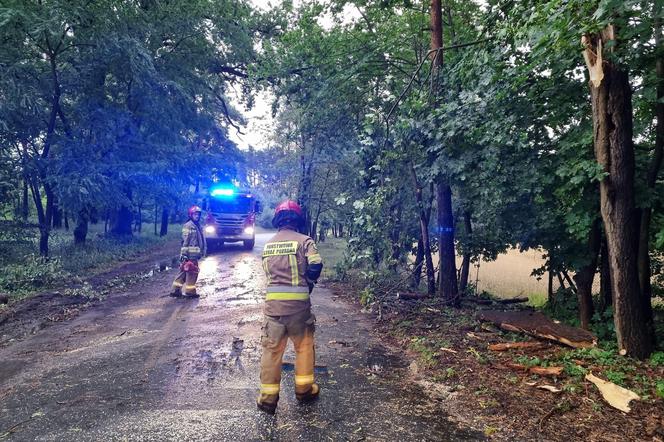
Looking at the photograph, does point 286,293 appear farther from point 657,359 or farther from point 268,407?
point 657,359

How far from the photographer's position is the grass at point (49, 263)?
932 centimetres

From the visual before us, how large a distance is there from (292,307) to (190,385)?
1.57m

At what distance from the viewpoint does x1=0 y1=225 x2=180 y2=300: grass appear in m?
9.32

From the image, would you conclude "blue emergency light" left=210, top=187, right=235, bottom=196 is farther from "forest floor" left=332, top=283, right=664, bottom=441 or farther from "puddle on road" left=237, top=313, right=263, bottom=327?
"forest floor" left=332, top=283, right=664, bottom=441

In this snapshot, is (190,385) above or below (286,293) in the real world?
below

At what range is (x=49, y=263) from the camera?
1057 cm

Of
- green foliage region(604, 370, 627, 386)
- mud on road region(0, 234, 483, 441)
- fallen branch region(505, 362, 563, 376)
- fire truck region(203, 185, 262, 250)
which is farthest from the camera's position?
fire truck region(203, 185, 262, 250)

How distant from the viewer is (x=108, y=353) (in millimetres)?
5633

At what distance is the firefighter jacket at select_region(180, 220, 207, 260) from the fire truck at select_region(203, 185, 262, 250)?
29.1 feet

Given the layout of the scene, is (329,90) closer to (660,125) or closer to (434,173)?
(434,173)

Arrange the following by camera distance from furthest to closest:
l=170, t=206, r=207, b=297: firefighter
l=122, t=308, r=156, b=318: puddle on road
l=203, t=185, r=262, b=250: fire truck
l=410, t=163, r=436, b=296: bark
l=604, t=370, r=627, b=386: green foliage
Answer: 1. l=203, t=185, r=262, b=250: fire truck
2. l=170, t=206, r=207, b=297: firefighter
3. l=410, t=163, r=436, b=296: bark
4. l=122, t=308, r=156, b=318: puddle on road
5. l=604, t=370, r=627, b=386: green foliage

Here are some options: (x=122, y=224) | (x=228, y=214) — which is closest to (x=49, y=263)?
(x=228, y=214)

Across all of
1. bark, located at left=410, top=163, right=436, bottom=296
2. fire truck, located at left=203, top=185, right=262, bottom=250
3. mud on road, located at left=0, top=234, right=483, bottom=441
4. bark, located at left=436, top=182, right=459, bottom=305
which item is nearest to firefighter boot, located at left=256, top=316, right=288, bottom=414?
mud on road, located at left=0, top=234, right=483, bottom=441

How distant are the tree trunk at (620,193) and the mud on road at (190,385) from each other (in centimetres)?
248
